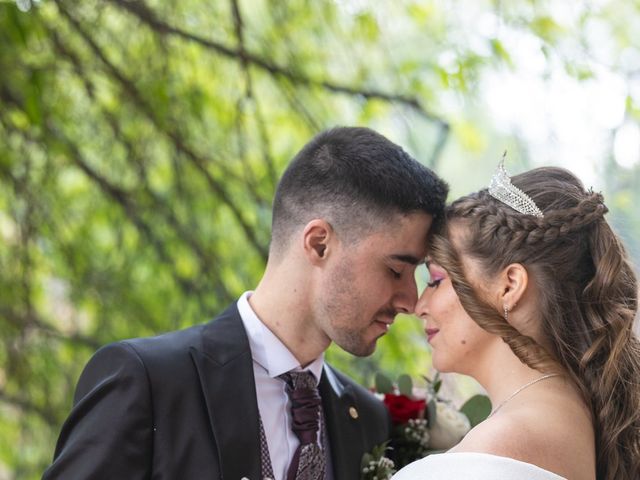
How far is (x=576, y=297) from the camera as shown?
273cm

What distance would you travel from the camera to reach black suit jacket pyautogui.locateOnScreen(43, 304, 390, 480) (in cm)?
272

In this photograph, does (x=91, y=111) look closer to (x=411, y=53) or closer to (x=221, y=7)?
(x=221, y=7)

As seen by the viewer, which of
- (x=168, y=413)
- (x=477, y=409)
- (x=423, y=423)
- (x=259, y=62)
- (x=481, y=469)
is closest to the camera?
(x=481, y=469)

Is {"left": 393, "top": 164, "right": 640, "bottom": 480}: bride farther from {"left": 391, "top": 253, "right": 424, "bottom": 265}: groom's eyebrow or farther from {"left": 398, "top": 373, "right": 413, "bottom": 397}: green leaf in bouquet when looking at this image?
{"left": 398, "top": 373, "right": 413, "bottom": 397}: green leaf in bouquet

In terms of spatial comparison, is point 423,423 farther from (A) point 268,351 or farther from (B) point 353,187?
(B) point 353,187

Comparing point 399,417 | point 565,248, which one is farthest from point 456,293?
point 399,417

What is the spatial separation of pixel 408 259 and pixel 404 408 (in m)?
0.62

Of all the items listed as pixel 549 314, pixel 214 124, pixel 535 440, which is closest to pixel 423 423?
pixel 549 314

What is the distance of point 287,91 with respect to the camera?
5.07 metres

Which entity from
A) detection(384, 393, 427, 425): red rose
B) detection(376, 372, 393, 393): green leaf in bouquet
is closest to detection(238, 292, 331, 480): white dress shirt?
detection(384, 393, 427, 425): red rose

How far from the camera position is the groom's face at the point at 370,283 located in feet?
10.3

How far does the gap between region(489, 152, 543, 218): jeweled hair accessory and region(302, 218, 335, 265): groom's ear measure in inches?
22.2

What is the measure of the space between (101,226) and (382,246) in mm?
2804

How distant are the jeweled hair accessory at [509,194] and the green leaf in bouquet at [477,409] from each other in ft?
3.08
